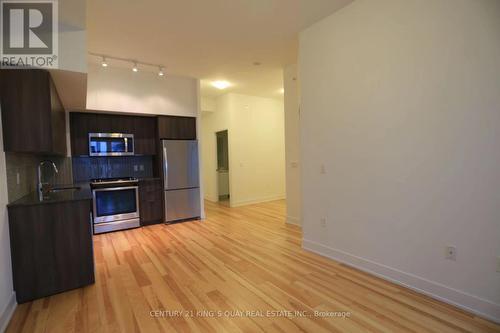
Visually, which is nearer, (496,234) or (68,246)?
(496,234)

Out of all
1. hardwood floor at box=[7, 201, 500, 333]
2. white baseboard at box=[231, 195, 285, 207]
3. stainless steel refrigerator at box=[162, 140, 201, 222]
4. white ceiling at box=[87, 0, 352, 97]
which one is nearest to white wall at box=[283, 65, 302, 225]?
white ceiling at box=[87, 0, 352, 97]

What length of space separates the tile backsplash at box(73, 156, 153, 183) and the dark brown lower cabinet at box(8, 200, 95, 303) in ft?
8.27

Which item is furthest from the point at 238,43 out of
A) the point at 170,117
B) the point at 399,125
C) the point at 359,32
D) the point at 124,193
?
the point at 124,193

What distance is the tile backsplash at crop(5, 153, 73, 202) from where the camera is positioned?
2408mm

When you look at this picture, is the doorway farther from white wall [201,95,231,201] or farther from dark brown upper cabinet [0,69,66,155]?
dark brown upper cabinet [0,69,66,155]

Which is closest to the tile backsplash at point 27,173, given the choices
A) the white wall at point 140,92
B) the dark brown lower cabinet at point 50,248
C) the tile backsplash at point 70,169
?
the tile backsplash at point 70,169

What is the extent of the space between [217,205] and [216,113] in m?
2.51

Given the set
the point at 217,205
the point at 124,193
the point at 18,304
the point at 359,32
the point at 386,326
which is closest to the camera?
the point at 386,326

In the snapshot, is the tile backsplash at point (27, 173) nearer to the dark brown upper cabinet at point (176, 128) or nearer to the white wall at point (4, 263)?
the white wall at point (4, 263)

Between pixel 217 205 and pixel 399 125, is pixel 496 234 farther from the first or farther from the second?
pixel 217 205

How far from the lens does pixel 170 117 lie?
196 inches

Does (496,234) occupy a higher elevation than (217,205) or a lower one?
higher

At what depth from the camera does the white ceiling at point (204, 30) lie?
2707mm

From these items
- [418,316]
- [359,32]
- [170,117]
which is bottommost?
[418,316]
